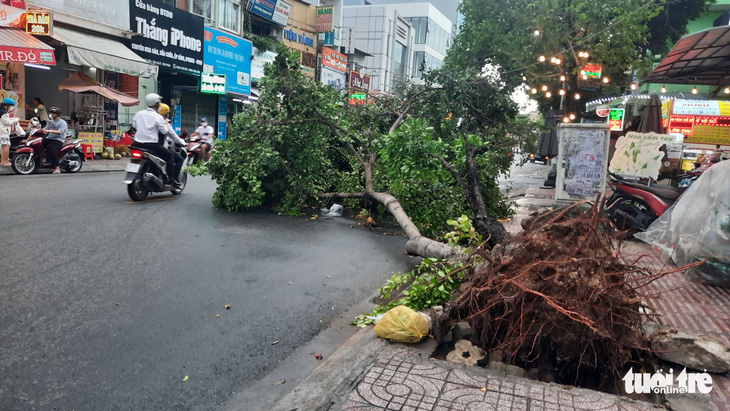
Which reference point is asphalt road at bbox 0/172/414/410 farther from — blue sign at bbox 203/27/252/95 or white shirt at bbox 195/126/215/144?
blue sign at bbox 203/27/252/95

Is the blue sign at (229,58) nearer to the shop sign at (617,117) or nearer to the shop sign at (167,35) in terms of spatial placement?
the shop sign at (167,35)

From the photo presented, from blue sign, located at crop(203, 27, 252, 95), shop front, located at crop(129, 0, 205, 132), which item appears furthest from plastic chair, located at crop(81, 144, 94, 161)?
blue sign, located at crop(203, 27, 252, 95)

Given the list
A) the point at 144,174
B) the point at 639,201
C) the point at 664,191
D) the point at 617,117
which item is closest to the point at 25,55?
the point at 144,174

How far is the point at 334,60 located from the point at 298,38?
4.79 metres

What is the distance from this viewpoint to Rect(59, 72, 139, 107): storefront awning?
1759cm

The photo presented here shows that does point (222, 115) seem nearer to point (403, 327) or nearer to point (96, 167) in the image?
point (96, 167)

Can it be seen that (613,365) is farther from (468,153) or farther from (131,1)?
(131,1)

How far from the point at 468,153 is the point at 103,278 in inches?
184

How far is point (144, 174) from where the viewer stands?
32.3 feet

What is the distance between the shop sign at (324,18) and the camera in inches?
1463

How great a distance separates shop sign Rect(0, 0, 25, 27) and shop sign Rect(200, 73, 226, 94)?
9973 millimetres

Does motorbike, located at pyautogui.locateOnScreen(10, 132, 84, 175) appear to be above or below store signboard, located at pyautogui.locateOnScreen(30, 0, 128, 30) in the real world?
below

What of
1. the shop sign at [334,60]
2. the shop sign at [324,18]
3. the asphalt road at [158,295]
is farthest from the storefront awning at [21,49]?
the shop sign at [334,60]

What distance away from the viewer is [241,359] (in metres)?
3.79
